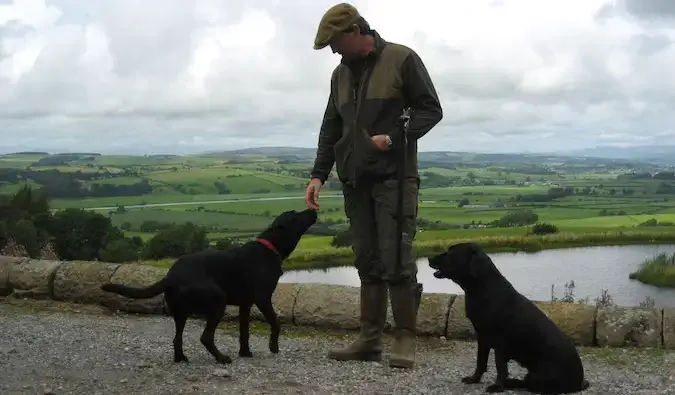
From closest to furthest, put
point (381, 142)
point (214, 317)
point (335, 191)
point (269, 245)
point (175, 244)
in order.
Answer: point (381, 142) < point (214, 317) < point (269, 245) < point (335, 191) < point (175, 244)

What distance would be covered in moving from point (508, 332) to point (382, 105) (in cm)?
205

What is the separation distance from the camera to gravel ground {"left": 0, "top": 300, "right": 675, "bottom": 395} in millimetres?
5141

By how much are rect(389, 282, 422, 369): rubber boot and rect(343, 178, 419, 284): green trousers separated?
10 centimetres

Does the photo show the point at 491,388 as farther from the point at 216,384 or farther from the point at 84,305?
the point at 84,305

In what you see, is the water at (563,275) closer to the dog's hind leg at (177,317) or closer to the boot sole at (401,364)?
the boot sole at (401,364)

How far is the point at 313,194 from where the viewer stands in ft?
21.0

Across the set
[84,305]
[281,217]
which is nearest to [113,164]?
[84,305]

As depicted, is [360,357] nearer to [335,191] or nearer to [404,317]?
[404,317]

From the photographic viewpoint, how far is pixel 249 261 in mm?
6051

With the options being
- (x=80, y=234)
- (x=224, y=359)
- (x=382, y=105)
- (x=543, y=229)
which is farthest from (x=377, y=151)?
(x=543, y=229)

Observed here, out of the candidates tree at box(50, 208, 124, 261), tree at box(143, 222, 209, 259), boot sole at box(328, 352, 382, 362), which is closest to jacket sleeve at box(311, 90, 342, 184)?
boot sole at box(328, 352, 382, 362)

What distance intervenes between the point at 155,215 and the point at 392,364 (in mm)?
19586

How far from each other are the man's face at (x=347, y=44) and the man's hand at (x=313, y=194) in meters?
1.26

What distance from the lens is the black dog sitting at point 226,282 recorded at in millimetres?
5755
